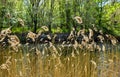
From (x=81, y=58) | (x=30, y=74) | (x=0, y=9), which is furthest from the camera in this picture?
(x=0, y=9)

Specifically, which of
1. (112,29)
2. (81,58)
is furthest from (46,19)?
(81,58)

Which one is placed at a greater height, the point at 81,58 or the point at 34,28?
the point at 81,58

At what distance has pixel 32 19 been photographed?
781 inches

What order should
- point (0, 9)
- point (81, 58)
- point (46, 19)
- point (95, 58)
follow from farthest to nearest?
point (46, 19)
point (0, 9)
point (95, 58)
point (81, 58)

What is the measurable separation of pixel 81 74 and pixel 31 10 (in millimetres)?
15751

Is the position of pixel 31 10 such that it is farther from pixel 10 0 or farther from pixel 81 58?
pixel 81 58

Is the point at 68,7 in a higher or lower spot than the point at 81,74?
lower

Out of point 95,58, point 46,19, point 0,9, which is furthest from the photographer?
point 46,19

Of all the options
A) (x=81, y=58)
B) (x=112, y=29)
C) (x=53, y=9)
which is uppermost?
(x=81, y=58)

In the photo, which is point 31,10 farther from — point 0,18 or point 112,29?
point 112,29

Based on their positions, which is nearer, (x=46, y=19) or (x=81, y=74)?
(x=81, y=74)

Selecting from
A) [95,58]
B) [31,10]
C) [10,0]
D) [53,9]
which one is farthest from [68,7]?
[95,58]

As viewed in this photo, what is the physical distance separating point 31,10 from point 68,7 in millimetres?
2191

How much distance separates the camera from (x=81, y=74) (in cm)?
449
